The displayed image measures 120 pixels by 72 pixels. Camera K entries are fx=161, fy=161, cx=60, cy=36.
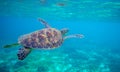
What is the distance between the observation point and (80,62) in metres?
17.2

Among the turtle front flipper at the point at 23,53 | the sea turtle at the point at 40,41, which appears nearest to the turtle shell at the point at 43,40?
the sea turtle at the point at 40,41

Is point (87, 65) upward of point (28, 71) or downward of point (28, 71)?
downward

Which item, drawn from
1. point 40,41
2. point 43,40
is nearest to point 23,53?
point 40,41

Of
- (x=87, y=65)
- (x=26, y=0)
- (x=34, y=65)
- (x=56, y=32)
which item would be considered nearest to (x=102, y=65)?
(x=87, y=65)

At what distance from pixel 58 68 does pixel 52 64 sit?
105cm

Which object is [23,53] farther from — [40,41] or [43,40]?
[43,40]

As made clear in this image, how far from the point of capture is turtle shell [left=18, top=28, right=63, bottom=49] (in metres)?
7.55

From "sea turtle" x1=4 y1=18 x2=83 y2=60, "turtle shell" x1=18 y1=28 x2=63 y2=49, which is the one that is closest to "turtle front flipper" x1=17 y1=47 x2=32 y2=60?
"sea turtle" x1=4 y1=18 x2=83 y2=60

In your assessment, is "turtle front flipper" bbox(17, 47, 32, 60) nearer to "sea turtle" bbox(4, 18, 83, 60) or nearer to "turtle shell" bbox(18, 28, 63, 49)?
"sea turtle" bbox(4, 18, 83, 60)

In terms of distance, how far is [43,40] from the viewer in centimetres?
783

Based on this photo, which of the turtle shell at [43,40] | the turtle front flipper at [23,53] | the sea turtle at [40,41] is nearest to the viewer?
the turtle front flipper at [23,53]

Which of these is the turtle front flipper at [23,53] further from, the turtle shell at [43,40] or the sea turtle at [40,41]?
the turtle shell at [43,40]

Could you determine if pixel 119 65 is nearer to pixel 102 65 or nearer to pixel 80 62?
pixel 102 65

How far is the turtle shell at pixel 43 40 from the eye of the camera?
297 inches
